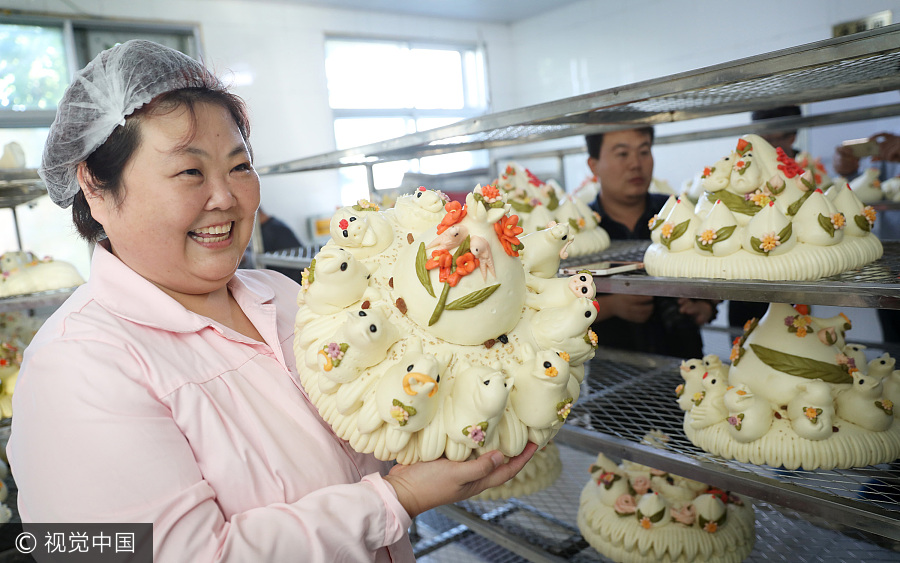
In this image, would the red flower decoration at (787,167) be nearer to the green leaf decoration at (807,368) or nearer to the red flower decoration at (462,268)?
the green leaf decoration at (807,368)

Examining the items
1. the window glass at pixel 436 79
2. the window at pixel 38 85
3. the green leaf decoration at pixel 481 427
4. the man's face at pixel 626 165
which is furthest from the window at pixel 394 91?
the green leaf decoration at pixel 481 427

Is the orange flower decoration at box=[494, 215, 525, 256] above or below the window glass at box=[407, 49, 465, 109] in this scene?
below

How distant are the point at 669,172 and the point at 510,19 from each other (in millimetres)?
3196

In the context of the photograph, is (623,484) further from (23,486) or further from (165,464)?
(23,486)

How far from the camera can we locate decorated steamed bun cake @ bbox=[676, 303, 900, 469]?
154 centimetres

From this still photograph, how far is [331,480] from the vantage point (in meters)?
1.21

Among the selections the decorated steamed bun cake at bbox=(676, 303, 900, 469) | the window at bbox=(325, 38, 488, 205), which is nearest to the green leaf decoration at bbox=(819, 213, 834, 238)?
the decorated steamed bun cake at bbox=(676, 303, 900, 469)

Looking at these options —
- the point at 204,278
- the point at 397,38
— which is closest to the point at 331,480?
the point at 204,278

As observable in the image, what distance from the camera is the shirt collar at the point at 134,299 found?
1.16 m

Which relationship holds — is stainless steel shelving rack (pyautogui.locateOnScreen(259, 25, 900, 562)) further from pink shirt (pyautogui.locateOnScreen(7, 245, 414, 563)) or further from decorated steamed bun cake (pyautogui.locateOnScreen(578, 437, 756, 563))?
pink shirt (pyautogui.locateOnScreen(7, 245, 414, 563))

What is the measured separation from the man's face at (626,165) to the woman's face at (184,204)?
1914 mm

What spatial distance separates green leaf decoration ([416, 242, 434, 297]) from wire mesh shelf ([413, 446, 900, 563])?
132 cm

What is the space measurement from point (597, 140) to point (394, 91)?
5069 millimetres

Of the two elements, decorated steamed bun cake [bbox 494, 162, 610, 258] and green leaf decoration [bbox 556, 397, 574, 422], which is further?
decorated steamed bun cake [bbox 494, 162, 610, 258]
